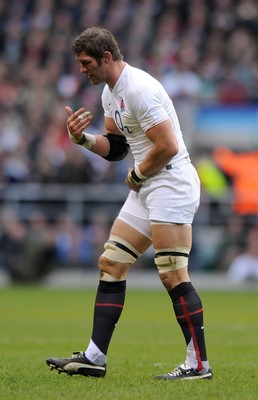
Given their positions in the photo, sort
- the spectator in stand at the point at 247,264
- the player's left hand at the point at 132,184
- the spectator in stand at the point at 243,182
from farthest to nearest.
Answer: the spectator in stand at the point at 243,182, the spectator in stand at the point at 247,264, the player's left hand at the point at 132,184

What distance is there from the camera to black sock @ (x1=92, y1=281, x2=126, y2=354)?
8195 millimetres

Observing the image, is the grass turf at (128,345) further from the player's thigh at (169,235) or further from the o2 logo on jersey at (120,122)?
the o2 logo on jersey at (120,122)

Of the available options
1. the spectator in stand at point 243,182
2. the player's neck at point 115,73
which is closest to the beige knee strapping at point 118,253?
the player's neck at point 115,73

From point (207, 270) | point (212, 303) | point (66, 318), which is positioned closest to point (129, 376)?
point (66, 318)

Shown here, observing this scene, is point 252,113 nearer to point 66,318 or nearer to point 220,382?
point 66,318

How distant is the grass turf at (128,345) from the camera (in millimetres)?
7297

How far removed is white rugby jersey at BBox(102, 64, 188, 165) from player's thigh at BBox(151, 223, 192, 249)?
1.67 feet

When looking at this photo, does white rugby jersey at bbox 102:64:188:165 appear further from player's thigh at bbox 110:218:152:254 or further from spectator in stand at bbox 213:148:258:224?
spectator in stand at bbox 213:148:258:224

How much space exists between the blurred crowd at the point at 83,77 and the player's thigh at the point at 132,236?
1341 centimetres

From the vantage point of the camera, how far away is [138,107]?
7.91 meters

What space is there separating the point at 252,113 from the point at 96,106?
3402 millimetres

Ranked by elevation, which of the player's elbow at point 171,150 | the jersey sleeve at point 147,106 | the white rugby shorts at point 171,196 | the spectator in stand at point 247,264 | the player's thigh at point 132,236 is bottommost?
the spectator in stand at point 247,264

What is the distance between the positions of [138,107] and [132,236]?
3.39 feet

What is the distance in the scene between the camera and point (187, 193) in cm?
811
